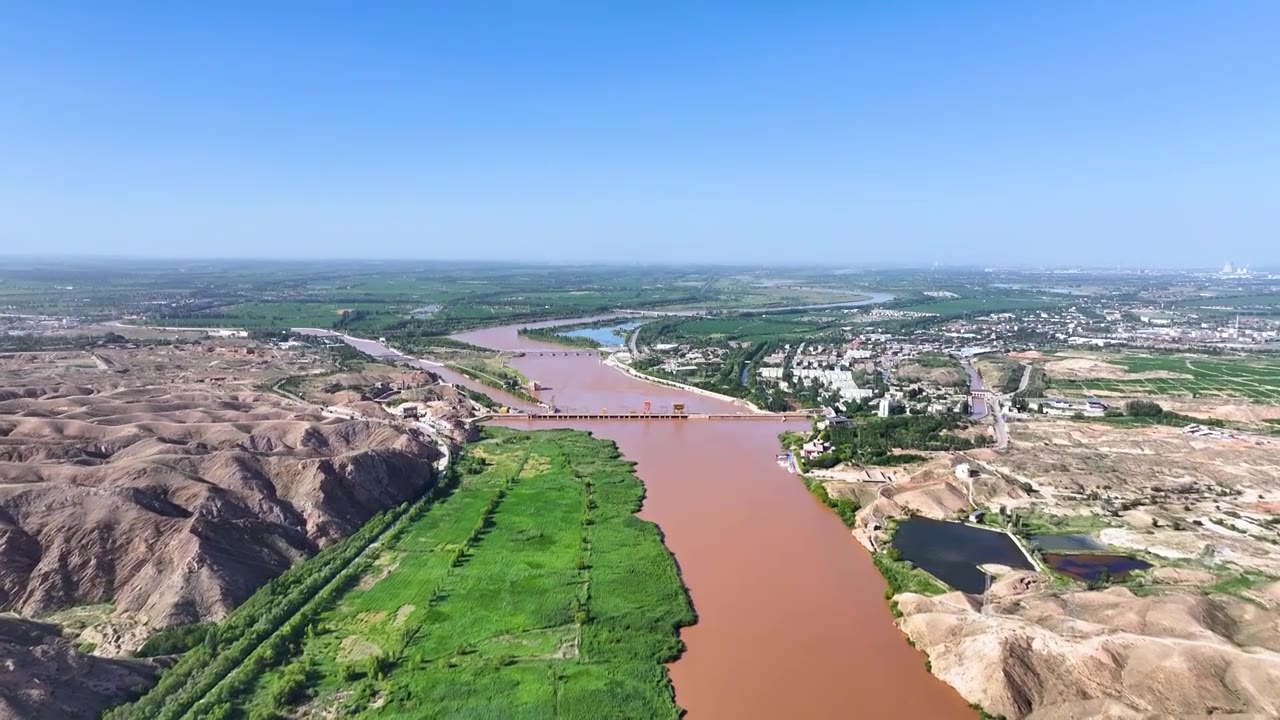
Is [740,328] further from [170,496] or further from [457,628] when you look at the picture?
[457,628]

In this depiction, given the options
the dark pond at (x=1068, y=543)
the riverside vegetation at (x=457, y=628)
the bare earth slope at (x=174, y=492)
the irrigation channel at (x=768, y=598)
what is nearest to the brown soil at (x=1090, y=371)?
the irrigation channel at (x=768, y=598)

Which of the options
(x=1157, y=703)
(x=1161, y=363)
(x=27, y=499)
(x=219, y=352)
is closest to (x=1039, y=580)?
(x=1157, y=703)

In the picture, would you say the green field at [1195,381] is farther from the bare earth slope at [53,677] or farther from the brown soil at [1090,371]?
→ the bare earth slope at [53,677]

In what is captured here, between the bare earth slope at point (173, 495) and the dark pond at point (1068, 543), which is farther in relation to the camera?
the dark pond at point (1068, 543)

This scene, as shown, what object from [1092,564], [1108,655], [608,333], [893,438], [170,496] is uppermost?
[170,496]

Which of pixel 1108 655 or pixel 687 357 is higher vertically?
pixel 687 357

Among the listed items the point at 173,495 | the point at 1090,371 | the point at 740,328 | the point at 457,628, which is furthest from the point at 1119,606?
the point at 740,328
